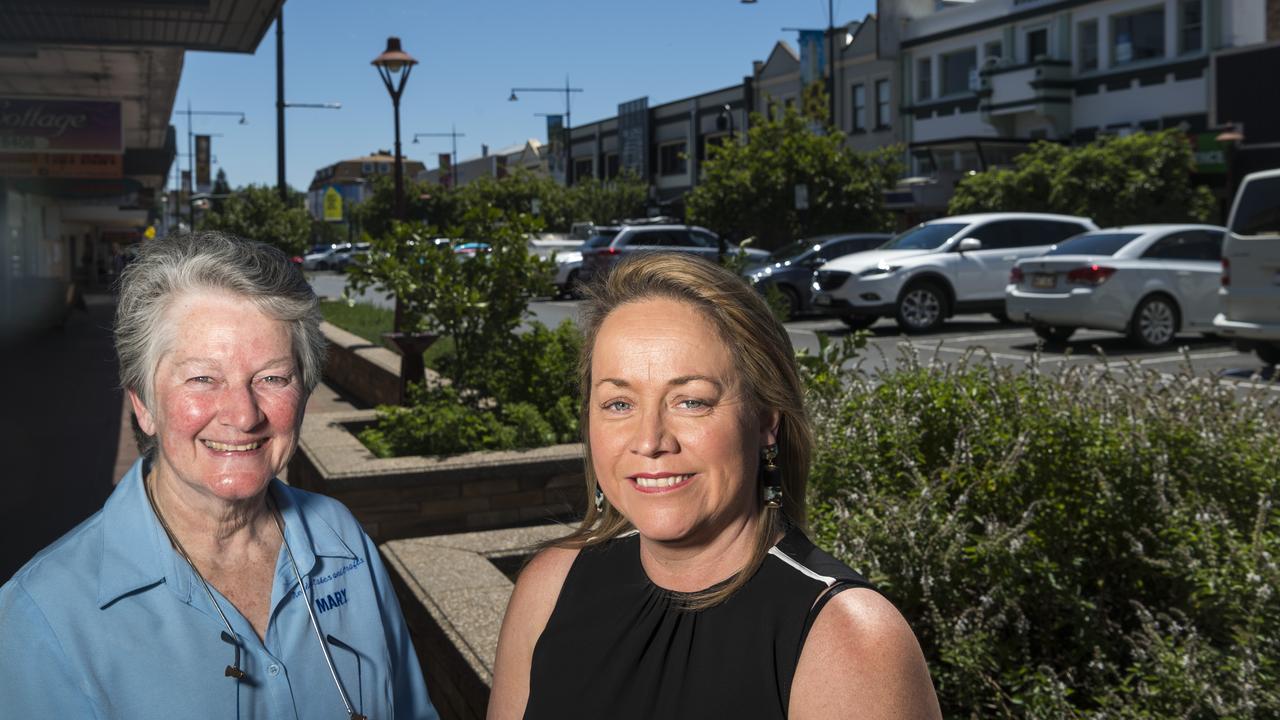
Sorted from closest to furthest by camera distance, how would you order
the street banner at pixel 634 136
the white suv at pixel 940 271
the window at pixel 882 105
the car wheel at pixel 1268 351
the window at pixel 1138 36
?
the car wheel at pixel 1268 351, the white suv at pixel 940 271, the window at pixel 1138 36, the window at pixel 882 105, the street banner at pixel 634 136

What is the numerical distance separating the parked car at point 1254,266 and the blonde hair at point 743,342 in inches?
478

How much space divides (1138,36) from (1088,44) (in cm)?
180

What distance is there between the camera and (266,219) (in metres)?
30.1

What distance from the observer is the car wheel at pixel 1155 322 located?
16250 mm

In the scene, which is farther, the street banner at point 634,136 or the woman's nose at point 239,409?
the street banner at point 634,136

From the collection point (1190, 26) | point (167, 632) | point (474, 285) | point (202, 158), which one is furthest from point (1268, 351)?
point (202, 158)

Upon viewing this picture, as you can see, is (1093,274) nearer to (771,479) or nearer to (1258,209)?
(1258,209)

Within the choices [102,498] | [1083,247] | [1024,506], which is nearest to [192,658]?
[1024,506]

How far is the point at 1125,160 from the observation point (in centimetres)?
2973

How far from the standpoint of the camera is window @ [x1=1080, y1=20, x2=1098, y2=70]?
37.8m

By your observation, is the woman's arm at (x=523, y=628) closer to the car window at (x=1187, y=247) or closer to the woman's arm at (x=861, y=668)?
the woman's arm at (x=861, y=668)

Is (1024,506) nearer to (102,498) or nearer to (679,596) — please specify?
(679,596)

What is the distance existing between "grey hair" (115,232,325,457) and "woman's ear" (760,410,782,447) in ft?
2.78

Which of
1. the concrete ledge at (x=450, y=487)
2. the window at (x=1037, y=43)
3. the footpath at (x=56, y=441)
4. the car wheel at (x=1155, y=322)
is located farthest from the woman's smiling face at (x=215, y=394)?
the window at (x=1037, y=43)
